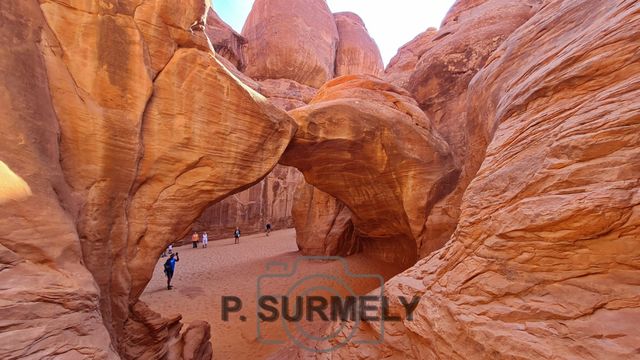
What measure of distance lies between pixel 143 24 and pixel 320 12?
26.5 metres

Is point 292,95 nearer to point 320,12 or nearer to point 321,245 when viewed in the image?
point 320,12

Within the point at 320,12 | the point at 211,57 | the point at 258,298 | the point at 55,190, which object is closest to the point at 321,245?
the point at 258,298

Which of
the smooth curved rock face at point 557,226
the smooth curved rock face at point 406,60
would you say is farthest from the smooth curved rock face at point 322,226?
the smooth curved rock face at point 557,226

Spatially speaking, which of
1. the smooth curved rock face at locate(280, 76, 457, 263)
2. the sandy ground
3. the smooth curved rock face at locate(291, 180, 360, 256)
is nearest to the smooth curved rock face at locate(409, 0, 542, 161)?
the smooth curved rock face at locate(280, 76, 457, 263)

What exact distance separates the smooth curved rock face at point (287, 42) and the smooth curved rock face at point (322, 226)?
15.4m

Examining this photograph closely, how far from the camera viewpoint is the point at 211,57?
5.52 metres

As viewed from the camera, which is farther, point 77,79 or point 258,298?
point 258,298

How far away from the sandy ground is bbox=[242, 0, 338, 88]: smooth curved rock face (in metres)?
17.7

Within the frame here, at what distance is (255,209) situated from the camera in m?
20.1

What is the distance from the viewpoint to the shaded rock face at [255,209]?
18266mm

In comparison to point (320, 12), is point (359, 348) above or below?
below

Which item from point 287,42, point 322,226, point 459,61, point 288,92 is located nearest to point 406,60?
point 459,61

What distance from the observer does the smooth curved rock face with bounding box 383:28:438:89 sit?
46.4 ft

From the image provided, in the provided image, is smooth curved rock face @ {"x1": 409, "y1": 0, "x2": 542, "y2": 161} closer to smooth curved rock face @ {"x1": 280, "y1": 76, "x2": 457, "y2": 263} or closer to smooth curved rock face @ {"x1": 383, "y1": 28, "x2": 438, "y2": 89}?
smooth curved rock face @ {"x1": 280, "y1": 76, "x2": 457, "y2": 263}
